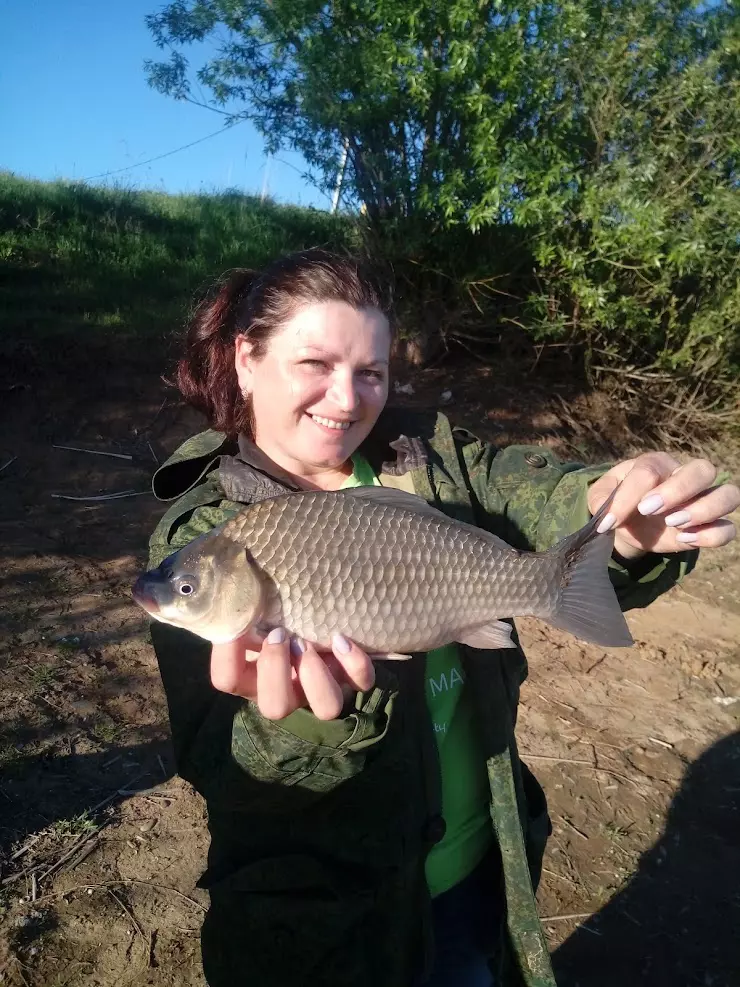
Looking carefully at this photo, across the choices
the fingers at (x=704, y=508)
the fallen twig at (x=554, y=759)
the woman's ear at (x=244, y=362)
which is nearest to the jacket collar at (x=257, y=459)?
the woman's ear at (x=244, y=362)

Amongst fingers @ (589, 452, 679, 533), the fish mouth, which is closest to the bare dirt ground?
the fish mouth

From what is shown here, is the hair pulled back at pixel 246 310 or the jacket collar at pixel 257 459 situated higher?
the hair pulled back at pixel 246 310

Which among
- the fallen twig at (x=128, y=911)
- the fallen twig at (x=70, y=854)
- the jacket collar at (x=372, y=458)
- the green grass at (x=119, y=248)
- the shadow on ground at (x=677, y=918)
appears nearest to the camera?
the jacket collar at (x=372, y=458)

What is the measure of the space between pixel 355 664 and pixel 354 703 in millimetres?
89

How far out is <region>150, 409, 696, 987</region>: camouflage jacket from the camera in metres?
1.36

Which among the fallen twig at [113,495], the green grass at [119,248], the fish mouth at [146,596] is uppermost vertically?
the green grass at [119,248]

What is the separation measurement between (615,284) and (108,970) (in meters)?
6.88

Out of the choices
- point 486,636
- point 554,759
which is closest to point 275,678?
point 486,636

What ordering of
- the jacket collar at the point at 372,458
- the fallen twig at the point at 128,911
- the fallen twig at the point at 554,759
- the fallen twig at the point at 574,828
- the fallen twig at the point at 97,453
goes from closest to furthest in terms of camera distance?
the jacket collar at the point at 372,458 → the fallen twig at the point at 128,911 → the fallen twig at the point at 574,828 → the fallen twig at the point at 554,759 → the fallen twig at the point at 97,453

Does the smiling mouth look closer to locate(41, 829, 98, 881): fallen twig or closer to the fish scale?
the fish scale

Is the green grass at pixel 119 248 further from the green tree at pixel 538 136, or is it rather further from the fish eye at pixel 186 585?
the fish eye at pixel 186 585

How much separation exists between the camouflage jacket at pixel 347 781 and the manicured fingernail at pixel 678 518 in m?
0.15

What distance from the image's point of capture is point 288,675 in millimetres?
1303

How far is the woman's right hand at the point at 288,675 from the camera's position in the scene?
1.28m
